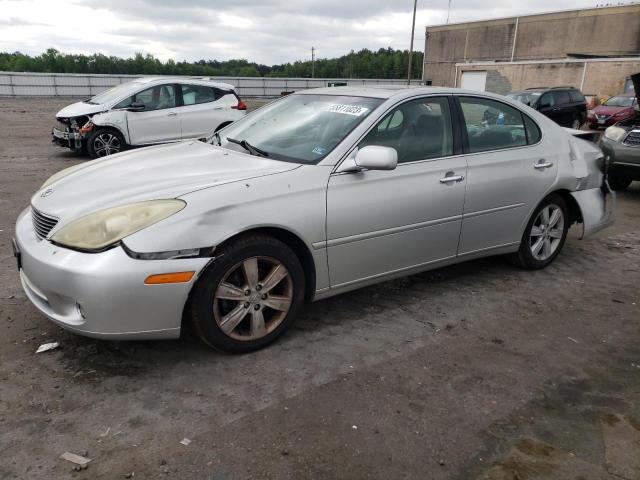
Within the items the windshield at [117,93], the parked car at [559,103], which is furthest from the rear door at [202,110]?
the parked car at [559,103]

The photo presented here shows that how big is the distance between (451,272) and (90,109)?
8.56 meters

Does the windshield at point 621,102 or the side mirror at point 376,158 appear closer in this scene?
the side mirror at point 376,158

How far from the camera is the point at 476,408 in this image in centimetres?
279

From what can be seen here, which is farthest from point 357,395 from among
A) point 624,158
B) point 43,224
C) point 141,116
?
point 141,116

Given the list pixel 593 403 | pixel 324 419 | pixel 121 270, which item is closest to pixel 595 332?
pixel 593 403

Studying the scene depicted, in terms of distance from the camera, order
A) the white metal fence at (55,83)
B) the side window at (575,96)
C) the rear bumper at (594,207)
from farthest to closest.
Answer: the white metal fence at (55,83) → the side window at (575,96) → the rear bumper at (594,207)

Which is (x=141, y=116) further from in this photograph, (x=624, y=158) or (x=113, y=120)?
(x=624, y=158)

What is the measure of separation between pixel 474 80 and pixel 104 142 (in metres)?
38.9

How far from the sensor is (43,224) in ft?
10.2

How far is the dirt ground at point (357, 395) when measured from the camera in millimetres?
2371

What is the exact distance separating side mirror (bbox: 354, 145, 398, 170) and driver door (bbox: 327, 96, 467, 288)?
155 mm

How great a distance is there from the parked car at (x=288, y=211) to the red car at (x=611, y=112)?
1580cm

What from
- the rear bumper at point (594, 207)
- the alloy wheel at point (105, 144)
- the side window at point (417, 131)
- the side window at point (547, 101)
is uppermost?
the side window at point (417, 131)

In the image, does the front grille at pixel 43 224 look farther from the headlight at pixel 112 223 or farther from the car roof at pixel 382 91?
the car roof at pixel 382 91
